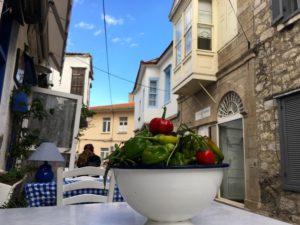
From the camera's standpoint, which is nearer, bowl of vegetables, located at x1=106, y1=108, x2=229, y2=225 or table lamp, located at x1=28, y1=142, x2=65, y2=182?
bowl of vegetables, located at x1=106, y1=108, x2=229, y2=225

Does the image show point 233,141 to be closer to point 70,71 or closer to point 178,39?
point 178,39

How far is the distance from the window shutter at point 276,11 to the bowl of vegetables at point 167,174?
5504 mm

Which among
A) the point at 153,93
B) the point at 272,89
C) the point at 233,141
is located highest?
the point at 153,93

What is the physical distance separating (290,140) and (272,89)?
116cm

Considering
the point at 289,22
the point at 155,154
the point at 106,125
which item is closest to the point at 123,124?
the point at 106,125

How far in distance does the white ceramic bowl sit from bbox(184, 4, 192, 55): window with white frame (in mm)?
8185

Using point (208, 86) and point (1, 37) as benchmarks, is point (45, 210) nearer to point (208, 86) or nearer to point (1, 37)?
point (1, 37)

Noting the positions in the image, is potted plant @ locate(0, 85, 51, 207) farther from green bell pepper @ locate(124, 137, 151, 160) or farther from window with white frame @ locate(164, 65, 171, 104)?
window with white frame @ locate(164, 65, 171, 104)

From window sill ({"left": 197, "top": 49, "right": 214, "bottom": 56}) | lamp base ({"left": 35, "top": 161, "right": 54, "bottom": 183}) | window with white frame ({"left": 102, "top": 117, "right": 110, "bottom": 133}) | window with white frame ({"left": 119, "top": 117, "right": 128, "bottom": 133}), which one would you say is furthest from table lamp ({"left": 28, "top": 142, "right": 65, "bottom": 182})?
window with white frame ({"left": 102, "top": 117, "right": 110, "bottom": 133})

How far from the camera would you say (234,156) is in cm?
756

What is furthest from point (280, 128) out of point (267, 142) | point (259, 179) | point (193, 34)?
point (193, 34)

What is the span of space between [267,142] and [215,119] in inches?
96.0

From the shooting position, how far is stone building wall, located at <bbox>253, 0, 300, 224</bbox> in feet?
16.9

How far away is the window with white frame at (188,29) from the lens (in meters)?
8.85
